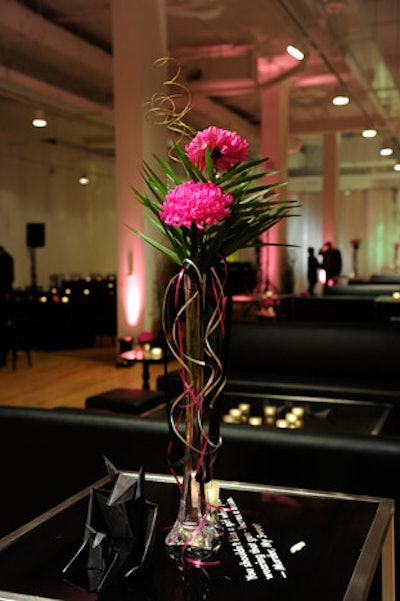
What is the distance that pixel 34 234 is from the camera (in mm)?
13781

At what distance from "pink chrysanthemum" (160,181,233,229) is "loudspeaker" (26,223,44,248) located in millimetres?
12546

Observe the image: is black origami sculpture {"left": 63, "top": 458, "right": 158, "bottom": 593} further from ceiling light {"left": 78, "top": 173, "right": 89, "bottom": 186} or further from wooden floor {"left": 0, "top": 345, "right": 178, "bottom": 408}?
ceiling light {"left": 78, "top": 173, "right": 89, "bottom": 186}

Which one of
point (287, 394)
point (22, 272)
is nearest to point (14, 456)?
point (287, 394)

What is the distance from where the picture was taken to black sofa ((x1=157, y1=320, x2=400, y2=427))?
5.11 meters

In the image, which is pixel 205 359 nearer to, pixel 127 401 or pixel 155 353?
pixel 127 401

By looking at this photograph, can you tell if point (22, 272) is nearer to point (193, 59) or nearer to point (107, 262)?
point (107, 262)

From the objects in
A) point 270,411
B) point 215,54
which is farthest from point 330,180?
point 270,411

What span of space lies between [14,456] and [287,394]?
2.76 meters

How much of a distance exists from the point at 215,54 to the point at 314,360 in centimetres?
688

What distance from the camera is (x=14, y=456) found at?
2.62m

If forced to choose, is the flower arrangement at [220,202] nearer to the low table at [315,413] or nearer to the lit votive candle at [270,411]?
the low table at [315,413]

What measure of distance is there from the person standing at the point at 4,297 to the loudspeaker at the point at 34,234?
390cm

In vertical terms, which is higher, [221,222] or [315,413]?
[221,222]

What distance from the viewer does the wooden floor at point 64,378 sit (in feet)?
22.5
